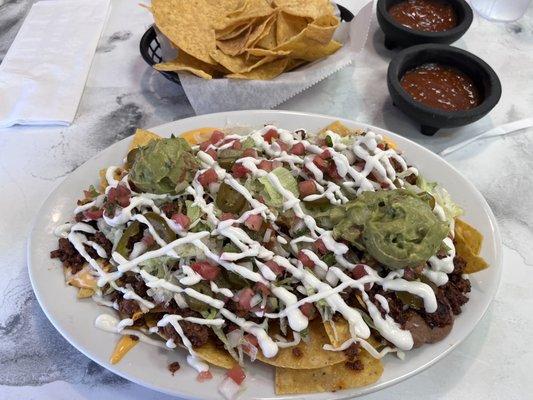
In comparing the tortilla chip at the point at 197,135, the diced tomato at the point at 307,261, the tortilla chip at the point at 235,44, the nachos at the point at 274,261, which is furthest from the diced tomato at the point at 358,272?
the tortilla chip at the point at 235,44

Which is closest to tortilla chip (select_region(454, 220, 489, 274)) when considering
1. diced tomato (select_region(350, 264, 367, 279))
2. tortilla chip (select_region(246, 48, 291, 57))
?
diced tomato (select_region(350, 264, 367, 279))

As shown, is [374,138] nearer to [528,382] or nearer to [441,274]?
[441,274]

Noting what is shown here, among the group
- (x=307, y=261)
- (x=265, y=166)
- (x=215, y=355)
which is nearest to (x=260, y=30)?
(x=265, y=166)

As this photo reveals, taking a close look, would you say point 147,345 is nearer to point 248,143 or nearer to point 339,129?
point 248,143

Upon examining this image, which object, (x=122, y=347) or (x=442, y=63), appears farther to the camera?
(x=442, y=63)

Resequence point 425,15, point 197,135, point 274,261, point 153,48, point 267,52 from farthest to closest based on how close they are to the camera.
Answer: point 425,15 < point 153,48 < point 267,52 < point 197,135 < point 274,261

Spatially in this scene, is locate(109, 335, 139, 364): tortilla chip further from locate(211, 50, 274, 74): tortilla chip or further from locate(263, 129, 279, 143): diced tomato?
locate(211, 50, 274, 74): tortilla chip
